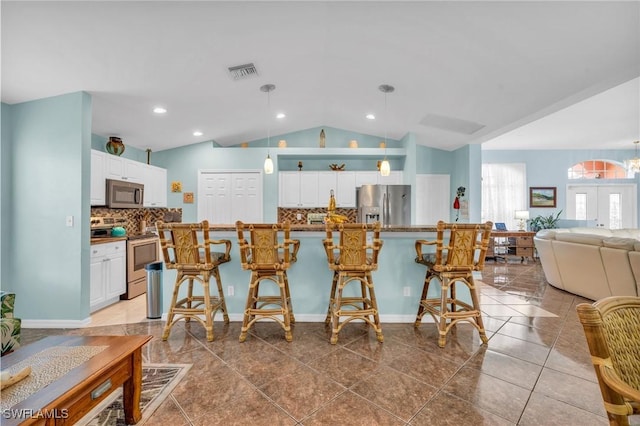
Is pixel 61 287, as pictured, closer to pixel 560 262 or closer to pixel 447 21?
pixel 447 21

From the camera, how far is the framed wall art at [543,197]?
25.3ft

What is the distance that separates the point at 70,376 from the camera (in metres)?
1.29

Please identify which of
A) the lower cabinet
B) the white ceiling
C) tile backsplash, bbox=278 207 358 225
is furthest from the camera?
tile backsplash, bbox=278 207 358 225

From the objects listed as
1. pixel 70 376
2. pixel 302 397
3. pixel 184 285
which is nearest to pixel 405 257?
pixel 302 397

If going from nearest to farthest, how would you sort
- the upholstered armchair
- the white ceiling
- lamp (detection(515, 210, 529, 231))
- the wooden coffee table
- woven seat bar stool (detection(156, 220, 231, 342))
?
the wooden coffee table, the upholstered armchair, the white ceiling, woven seat bar stool (detection(156, 220, 231, 342)), lamp (detection(515, 210, 529, 231))

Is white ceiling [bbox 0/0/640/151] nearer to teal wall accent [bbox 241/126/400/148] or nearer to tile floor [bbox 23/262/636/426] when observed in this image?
A: teal wall accent [bbox 241/126/400/148]

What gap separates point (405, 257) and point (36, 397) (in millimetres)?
2898

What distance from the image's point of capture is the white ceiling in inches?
88.1

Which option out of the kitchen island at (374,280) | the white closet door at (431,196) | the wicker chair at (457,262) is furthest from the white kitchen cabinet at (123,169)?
the white closet door at (431,196)

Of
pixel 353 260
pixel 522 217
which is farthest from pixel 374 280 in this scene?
pixel 522 217

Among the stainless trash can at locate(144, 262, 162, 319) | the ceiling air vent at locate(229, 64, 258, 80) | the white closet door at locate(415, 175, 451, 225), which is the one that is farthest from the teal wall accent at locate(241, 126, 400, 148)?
the stainless trash can at locate(144, 262, 162, 319)

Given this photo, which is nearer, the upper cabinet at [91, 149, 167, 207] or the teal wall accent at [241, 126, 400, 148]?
the upper cabinet at [91, 149, 167, 207]

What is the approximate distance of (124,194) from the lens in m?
4.24

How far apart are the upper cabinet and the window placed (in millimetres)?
10156
